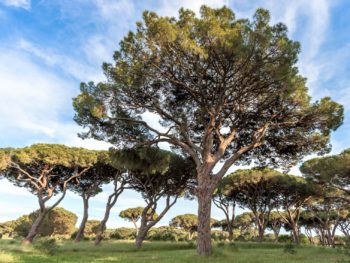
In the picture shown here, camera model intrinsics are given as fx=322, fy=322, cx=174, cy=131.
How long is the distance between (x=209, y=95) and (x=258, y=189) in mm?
22948

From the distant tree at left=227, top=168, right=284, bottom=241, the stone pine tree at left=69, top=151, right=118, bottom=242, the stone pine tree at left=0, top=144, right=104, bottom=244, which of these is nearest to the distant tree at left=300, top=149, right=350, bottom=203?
the distant tree at left=227, top=168, right=284, bottom=241

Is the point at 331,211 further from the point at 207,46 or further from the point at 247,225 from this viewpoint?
the point at 207,46

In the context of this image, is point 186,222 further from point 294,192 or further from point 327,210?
point 294,192

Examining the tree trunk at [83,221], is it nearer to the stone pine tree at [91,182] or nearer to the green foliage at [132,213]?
the stone pine tree at [91,182]

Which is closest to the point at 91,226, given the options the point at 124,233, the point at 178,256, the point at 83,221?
the point at 124,233

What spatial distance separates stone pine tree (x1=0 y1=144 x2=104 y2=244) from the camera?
28984mm

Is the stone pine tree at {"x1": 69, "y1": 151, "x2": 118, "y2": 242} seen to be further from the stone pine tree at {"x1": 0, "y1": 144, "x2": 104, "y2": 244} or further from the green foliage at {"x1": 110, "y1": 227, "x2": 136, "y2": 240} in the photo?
the green foliage at {"x1": 110, "y1": 227, "x2": 136, "y2": 240}

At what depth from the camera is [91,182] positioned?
34188 mm

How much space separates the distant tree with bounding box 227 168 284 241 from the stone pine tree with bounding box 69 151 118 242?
13.4m

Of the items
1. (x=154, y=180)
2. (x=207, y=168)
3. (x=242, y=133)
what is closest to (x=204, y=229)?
(x=207, y=168)

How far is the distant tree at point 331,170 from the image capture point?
1027 inches

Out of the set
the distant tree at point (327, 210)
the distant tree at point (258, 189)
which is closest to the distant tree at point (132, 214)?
the distant tree at point (258, 189)

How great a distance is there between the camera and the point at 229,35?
13531 mm

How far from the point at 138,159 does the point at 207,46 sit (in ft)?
28.8
